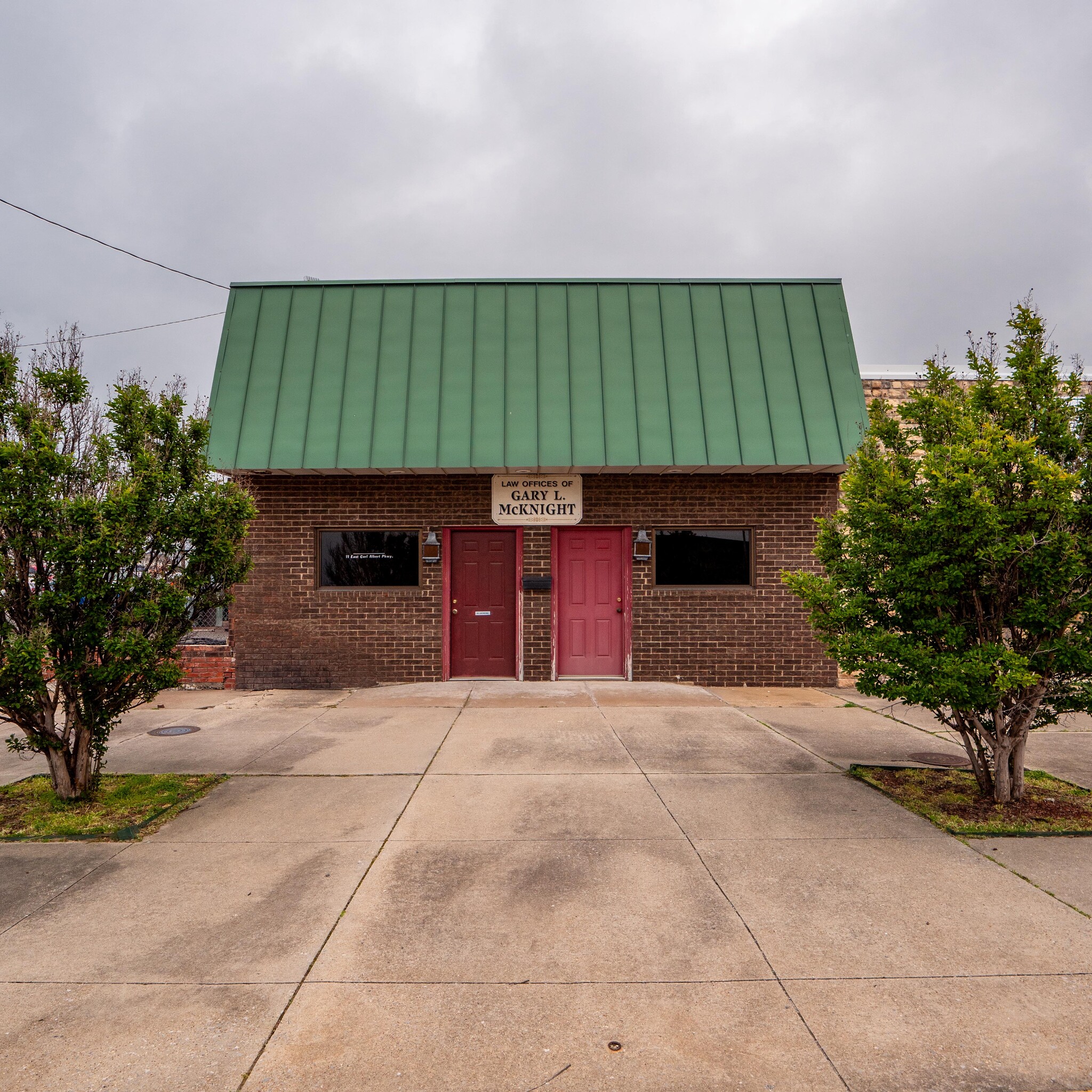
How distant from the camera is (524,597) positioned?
36.2 ft

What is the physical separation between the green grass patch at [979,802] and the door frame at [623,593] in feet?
15.5

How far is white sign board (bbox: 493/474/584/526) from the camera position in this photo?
1092 cm

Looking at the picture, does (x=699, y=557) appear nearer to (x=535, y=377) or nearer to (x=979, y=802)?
(x=535, y=377)

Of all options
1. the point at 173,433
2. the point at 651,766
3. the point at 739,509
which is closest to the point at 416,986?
the point at 651,766

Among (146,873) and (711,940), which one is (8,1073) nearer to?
(146,873)

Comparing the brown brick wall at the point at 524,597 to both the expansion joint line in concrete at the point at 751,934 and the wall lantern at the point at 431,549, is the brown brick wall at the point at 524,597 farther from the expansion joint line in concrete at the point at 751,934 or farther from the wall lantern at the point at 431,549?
the expansion joint line in concrete at the point at 751,934

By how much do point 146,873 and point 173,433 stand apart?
319 centimetres

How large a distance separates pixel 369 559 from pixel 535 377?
3.72 metres

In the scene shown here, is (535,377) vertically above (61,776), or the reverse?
(535,377)

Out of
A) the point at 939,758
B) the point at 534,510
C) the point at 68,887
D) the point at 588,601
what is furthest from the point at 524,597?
the point at 68,887

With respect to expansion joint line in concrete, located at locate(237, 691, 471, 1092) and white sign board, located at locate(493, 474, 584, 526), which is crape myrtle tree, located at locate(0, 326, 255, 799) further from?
white sign board, located at locate(493, 474, 584, 526)

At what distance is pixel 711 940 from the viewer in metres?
3.60

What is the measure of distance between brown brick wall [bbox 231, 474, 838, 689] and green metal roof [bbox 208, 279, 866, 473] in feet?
2.33

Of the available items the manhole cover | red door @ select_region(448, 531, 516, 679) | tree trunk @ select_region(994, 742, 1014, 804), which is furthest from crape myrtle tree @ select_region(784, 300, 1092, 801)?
red door @ select_region(448, 531, 516, 679)
